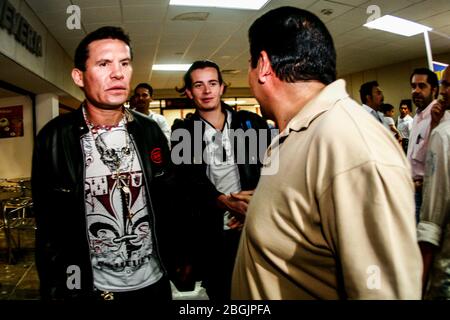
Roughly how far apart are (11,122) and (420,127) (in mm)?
6951

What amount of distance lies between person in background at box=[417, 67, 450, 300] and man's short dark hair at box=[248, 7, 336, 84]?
0.77 metres

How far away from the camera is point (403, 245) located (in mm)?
663

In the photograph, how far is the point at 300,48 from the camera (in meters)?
0.95

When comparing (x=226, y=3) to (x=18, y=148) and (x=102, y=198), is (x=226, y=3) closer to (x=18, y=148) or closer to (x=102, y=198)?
(x=102, y=198)

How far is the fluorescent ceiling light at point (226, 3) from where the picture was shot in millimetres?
4531

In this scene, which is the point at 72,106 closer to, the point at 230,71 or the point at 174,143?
A: the point at 230,71

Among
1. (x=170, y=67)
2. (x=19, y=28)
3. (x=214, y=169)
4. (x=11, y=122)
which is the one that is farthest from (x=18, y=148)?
(x=214, y=169)

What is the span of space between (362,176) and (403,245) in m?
0.16

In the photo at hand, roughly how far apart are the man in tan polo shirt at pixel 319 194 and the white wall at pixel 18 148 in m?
6.63

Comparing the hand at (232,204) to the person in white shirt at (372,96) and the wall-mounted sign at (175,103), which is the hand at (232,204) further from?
the wall-mounted sign at (175,103)

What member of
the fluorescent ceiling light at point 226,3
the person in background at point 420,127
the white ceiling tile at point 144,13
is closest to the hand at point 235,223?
the person in background at point 420,127

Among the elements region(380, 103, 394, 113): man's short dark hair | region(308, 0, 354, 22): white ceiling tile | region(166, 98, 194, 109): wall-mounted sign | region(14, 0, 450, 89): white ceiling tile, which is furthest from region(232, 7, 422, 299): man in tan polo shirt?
region(166, 98, 194, 109): wall-mounted sign
